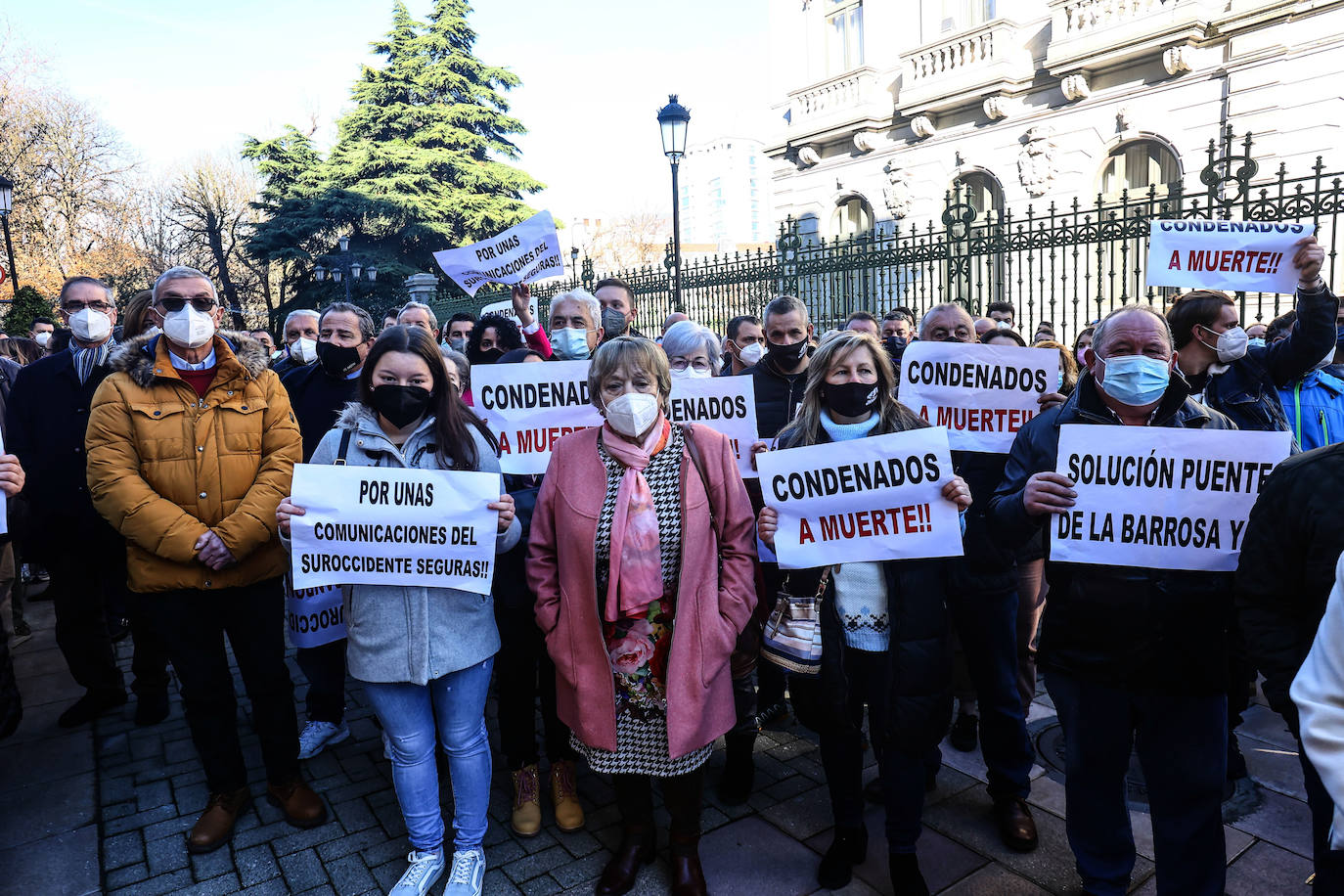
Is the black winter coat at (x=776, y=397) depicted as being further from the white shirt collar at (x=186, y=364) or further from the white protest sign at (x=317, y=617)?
the white shirt collar at (x=186, y=364)

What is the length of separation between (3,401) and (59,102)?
35.7 m

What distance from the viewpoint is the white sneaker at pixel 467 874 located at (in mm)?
Result: 3072

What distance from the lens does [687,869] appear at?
3113 millimetres

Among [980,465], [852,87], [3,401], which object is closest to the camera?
[980,465]

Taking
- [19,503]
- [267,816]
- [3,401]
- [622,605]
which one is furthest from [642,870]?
[3,401]

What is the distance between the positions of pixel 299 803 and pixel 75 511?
7.80 feet

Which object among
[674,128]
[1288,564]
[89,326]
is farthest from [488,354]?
[674,128]

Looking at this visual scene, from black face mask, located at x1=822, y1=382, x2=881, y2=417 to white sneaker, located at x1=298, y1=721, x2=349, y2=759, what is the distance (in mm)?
3184

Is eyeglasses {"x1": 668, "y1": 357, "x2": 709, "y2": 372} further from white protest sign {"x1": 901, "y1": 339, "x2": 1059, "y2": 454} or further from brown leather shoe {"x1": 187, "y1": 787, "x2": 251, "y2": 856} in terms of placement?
brown leather shoe {"x1": 187, "y1": 787, "x2": 251, "y2": 856}

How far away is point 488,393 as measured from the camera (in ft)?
13.9

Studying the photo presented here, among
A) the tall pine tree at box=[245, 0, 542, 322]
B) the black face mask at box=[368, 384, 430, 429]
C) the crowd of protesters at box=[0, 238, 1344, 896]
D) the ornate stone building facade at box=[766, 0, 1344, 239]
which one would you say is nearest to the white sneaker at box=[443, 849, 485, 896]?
the crowd of protesters at box=[0, 238, 1344, 896]

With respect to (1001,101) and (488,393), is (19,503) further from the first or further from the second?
(1001,101)

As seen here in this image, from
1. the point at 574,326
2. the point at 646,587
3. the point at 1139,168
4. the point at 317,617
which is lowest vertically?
the point at 317,617

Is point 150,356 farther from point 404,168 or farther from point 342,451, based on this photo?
point 404,168
